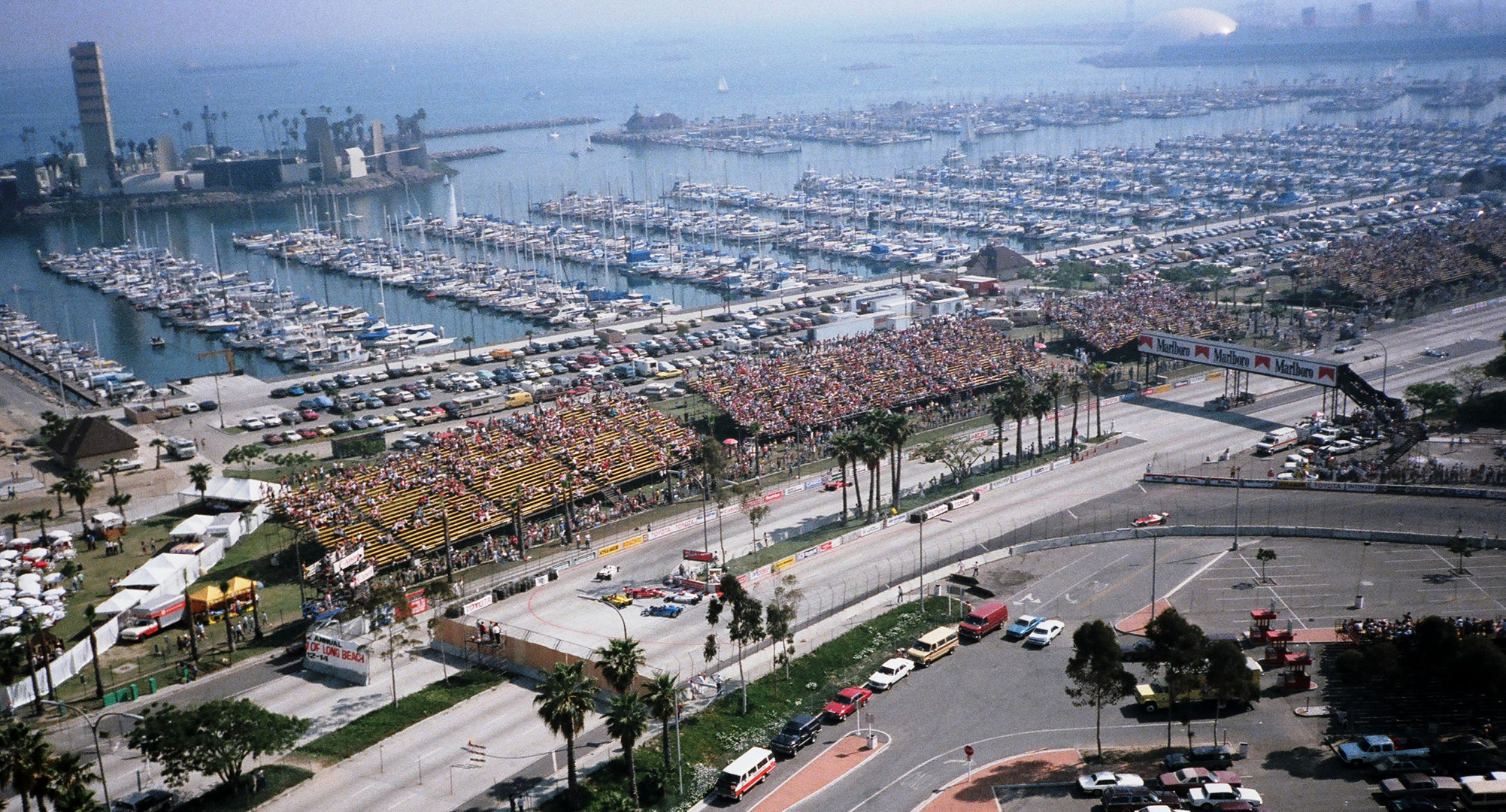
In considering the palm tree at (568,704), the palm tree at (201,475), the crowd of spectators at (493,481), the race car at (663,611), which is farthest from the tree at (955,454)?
the palm tree at (201,475)

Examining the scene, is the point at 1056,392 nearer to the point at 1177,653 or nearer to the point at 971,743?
the point at 1177,653

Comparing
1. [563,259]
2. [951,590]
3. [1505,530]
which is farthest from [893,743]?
[563,259]

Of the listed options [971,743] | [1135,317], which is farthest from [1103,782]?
[1135,317]

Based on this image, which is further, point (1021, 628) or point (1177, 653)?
point (1021, 628)

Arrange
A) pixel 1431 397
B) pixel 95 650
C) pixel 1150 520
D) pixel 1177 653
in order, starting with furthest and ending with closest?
pixel 1431 397
pixel 1150 520
pixel 95 650
pixel 1177 653

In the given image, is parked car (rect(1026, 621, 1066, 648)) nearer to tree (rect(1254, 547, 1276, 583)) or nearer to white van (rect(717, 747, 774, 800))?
tree (rect(1254, 547, 1276, 583))

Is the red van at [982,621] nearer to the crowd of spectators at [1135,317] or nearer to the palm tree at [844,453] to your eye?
the palm tree at [844,453]

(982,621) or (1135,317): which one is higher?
(1135,317)
